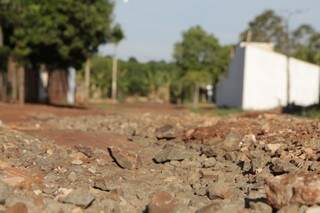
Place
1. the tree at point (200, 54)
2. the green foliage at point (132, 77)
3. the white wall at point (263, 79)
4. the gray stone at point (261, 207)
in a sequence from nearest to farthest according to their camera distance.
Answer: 1. the gray stone at point (261, 207)
2. the white wall at point (263, 79)
3. the green foliage at point (132, 77)
4. the tree at point (200, 54)

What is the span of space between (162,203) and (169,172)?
104 inches

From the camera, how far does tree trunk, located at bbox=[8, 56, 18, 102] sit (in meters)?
32.3

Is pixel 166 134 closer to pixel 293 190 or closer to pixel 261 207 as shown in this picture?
pixel 261 207

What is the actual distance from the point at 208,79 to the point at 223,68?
338 inches

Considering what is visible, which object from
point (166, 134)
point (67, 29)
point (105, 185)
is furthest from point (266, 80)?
point (105, 185)

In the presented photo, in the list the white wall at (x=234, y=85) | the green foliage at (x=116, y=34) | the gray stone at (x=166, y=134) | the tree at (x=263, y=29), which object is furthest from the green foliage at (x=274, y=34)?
the gray stone at (x=166, y=134)

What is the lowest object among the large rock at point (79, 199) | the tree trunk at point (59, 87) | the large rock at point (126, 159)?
the large rock at point (79, 199)

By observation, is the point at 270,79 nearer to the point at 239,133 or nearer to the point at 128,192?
the point at 239,133

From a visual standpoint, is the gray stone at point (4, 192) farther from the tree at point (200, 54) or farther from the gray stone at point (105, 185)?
the tree at point (200, 54)

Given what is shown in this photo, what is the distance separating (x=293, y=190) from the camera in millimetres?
7734

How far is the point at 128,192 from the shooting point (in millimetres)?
9383

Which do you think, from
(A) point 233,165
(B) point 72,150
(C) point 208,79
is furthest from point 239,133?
(C) point 208,79

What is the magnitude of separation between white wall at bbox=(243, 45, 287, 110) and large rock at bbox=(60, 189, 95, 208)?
3719cm

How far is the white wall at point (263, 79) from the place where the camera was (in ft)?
151
